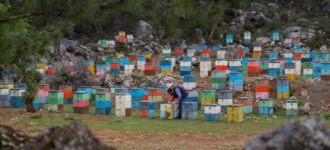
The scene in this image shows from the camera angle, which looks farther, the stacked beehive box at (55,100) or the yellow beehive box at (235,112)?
the stacked beehive box at (55,100)

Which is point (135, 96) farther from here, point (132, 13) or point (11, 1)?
point (132, 13)

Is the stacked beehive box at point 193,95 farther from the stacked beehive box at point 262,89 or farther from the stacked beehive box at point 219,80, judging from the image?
the stacked beehive box at point 219,80

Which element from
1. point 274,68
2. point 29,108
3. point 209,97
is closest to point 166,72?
point 274,68

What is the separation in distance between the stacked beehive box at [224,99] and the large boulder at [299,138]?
46.6 ft

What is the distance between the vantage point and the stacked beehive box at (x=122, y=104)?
18406mm

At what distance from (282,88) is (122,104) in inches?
238

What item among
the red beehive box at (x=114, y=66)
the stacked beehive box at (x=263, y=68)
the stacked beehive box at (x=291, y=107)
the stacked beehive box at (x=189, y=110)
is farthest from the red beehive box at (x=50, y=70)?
the stacked beehive box at (x=291, y=107)

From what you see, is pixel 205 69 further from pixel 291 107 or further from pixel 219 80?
pixel 291 107

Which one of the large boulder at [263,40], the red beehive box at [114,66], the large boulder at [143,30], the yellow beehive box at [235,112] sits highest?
the large boulder at [143,30]

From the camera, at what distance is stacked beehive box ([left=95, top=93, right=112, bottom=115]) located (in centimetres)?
1886

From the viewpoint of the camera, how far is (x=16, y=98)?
20.5 metres

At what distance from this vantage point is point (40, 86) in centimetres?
2048

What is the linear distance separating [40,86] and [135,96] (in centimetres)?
314

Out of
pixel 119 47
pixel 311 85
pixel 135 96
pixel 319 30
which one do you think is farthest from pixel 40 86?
pixel 319 30
